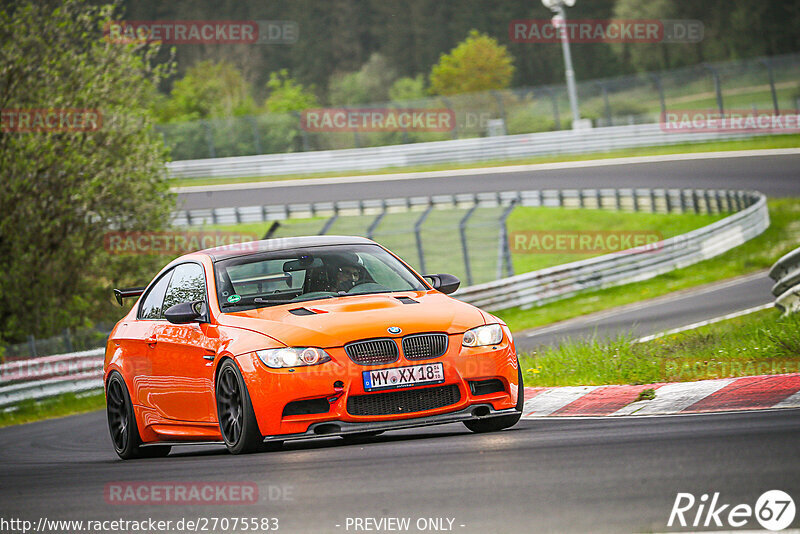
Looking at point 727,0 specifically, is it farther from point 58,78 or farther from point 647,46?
point 58,78

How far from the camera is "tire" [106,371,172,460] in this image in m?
9.58

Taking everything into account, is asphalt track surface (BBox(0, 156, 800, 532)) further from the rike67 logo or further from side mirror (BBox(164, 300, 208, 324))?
side mirror (BBox(164, 300, 208, 324))

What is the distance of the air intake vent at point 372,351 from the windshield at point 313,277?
1.00 metres

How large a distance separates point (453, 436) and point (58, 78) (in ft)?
59.7

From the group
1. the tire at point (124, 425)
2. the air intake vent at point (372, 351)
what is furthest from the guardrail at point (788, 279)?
the tire at point (124, 425)

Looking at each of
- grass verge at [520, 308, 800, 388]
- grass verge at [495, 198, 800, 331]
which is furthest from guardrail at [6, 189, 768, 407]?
grass verge at [520, 308, 800, 388]

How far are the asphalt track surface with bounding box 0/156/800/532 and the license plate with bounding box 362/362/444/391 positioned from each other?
407mm

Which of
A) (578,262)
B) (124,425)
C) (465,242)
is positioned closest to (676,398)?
(124,425)

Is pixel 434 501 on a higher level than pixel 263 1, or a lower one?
lower

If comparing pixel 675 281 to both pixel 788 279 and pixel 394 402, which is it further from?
pixel 394 402

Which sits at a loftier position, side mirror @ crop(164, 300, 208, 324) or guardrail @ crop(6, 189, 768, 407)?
side mirror @ crop(164, 300, 208, 324)

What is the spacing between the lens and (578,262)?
86.3 feet

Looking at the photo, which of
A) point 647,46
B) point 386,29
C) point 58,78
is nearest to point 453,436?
point 58,78

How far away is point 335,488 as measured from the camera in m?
6.45
